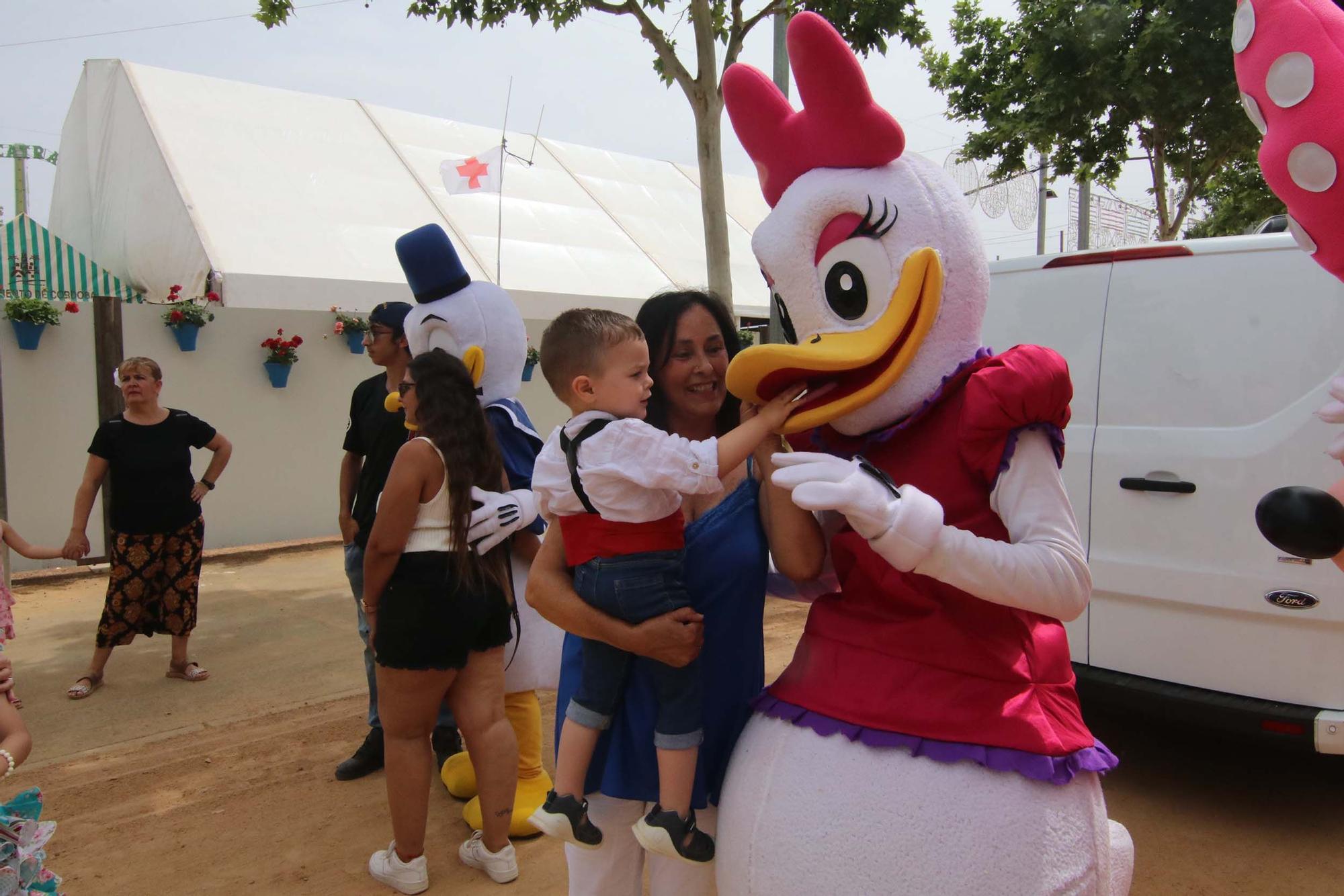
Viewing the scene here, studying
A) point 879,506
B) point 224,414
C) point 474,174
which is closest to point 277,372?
point 224,414

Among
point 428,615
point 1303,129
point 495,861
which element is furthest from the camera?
point 495,861

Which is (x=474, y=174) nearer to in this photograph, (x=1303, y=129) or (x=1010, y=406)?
(x=1010, y=406)

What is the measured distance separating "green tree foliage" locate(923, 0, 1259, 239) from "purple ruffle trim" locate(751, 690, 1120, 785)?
7.57m

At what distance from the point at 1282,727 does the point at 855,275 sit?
237 cm

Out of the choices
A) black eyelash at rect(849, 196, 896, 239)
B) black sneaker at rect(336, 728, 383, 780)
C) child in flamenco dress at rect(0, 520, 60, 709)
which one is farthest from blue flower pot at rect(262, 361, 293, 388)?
black eyelash at rect(849, 196, 896, 239)

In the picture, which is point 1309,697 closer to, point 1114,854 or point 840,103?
point 1114,854

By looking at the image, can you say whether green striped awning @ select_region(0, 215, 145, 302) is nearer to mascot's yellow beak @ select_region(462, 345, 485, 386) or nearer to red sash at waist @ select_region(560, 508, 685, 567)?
mascot's yellow beak @ select_region(462, 345, 485, 386)

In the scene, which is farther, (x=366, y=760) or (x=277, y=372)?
(x=277, y=372)

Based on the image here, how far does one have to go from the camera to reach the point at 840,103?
1.69 m

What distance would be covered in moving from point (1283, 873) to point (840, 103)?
2.89 m

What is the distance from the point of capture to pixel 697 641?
182cm

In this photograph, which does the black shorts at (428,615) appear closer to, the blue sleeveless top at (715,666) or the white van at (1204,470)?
the blue sleeveless top at (715,666)

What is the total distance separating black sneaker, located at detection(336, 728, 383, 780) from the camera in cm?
400

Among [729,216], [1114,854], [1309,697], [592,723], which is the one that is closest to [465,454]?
[592,723]
